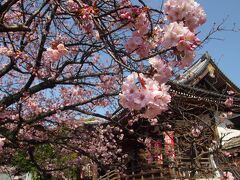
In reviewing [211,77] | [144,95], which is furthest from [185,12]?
[211,77]

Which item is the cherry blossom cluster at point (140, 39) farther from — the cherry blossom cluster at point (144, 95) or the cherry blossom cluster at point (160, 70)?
the cherry blossom cluster at point (144, 95)

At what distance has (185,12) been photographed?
318cm

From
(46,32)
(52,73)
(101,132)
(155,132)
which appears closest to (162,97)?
(46,32)

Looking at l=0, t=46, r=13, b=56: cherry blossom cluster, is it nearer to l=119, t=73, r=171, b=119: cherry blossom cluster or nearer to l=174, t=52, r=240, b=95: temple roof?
l=119, t=73, r=171, b=119: cherry blossom cluster

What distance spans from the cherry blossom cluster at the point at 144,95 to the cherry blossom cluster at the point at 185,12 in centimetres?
74

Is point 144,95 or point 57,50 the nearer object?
point 144,95

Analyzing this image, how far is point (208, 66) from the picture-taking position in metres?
16.9

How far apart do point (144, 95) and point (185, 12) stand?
37.8 inches

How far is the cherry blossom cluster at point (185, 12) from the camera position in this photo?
3.15 meters

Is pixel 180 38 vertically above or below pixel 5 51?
below

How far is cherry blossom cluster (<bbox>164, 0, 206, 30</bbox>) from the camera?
10.4ft

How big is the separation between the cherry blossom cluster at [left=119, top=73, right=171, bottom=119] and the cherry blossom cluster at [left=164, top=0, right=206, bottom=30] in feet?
2.44

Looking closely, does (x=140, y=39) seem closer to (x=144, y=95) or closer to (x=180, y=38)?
(x=180, y=38)

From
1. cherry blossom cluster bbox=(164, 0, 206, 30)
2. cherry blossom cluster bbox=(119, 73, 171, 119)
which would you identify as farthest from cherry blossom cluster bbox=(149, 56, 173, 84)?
cherry blossom cluster bbox=(164, 0, 206, 30)
